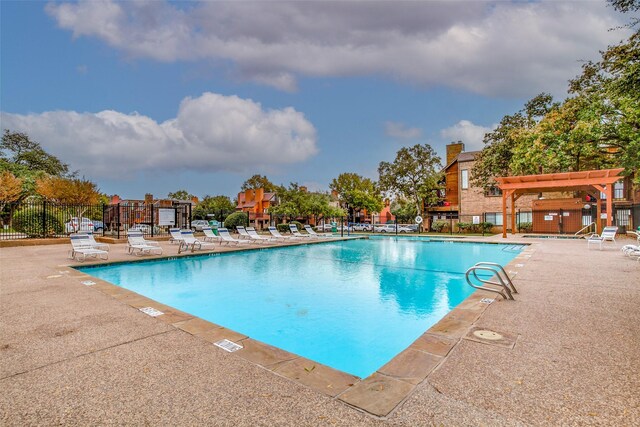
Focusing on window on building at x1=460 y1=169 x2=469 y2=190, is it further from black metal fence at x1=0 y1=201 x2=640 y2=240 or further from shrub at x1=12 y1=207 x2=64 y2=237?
shrub at x1=12 y1=207 x2=64 y2=237

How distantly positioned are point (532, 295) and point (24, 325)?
724 centimetres

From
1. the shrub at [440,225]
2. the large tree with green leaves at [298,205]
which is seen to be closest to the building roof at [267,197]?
the large tree with green leaves at [298,205]

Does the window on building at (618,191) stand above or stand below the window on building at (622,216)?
above

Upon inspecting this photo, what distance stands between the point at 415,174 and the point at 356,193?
1168 centimetres

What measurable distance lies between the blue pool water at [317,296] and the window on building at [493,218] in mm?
18788

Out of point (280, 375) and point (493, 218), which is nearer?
point (280, 375)

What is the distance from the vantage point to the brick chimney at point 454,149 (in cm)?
3700

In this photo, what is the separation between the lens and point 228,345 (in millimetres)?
3387

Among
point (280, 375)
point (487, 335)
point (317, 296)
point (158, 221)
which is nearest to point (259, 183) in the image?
point (158, 221)

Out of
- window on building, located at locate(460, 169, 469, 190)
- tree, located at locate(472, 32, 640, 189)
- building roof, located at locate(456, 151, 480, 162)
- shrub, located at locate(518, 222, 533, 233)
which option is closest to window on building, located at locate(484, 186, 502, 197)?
window on building, located at locate(460, 169, 469, 190)

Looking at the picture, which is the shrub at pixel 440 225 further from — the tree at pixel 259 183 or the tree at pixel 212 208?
the tree at pixel 259 183

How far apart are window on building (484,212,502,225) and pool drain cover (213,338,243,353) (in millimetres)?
30951

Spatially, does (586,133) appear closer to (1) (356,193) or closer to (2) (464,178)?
(2) (464,178)

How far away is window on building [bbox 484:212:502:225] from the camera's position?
29969 mm
